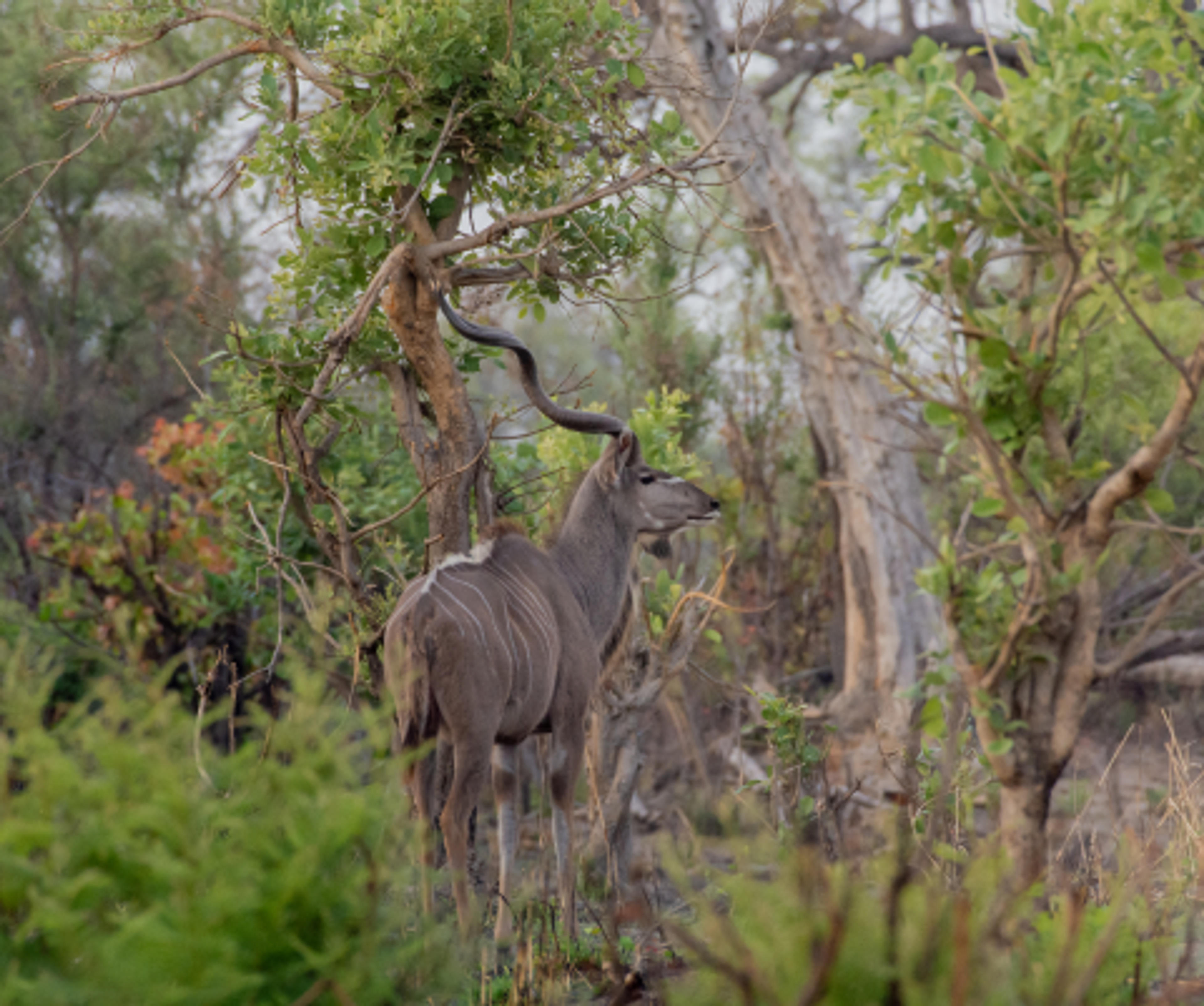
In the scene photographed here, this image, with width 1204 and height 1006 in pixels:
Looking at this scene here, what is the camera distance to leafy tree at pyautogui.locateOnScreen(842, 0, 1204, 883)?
210 cm

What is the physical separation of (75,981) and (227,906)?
0.23 meters

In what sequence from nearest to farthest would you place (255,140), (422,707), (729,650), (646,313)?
(422,707), (255,140), (729,650), (646,313)

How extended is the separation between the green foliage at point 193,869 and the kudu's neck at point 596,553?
2.18 meters

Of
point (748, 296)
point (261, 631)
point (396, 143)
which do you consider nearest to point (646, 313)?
point (748, 296)

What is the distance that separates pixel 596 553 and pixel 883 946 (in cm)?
281

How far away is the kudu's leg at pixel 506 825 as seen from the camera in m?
3.59

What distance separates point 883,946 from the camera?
1476mm

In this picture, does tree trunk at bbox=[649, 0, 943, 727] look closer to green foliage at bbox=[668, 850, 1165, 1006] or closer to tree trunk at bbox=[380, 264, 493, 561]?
tree trunk at bbox=[380, 264, 493, 561]

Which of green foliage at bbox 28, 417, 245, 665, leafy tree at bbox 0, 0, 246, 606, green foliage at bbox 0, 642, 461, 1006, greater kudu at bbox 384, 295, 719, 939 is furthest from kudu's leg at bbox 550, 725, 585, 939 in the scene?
leafy tree at bbox 0, 0, 246, 606

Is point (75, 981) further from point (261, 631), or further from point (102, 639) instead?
point (102, 639)

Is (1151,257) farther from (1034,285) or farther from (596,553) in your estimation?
(596,553)

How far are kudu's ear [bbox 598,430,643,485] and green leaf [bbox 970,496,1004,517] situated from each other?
1.99 meters

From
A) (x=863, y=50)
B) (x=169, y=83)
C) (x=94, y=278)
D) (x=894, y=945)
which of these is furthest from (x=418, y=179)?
(x=863, y=50)

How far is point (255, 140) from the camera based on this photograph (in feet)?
12.4
